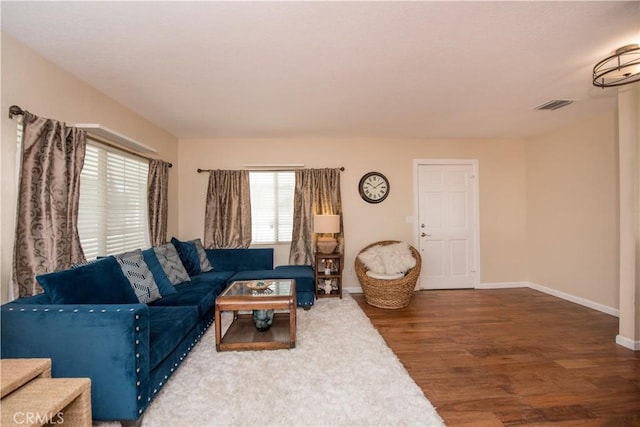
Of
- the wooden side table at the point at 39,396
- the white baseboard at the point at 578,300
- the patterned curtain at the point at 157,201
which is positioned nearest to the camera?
the wooden side table at the point at 39,396

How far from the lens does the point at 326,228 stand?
3.98 meters

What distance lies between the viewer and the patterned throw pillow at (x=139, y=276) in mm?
2475

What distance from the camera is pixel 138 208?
3428mm

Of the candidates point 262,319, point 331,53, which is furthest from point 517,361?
point 331,53

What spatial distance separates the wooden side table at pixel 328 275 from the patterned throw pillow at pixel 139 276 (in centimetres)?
209

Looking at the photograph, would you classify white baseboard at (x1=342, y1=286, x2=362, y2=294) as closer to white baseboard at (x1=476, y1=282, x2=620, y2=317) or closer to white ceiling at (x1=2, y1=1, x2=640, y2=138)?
white baseboard at (x1=476, y1=282, x2=620, y2=317)

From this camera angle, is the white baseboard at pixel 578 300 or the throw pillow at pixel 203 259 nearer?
the white baseboard at pixel 578 300

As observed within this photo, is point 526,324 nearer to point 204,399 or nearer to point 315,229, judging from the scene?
point 315,229

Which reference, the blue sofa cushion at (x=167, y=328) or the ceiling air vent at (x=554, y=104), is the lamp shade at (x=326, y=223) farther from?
the ceiling air vent at (x=554, y=104)

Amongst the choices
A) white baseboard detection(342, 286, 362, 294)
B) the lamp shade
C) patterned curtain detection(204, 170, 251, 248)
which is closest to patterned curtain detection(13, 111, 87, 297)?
patterned curtain detection(204, 170, 251, 248)

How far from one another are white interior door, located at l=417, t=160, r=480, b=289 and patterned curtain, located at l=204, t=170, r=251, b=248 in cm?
286

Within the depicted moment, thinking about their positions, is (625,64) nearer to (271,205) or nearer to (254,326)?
(254,326)

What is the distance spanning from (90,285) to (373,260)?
3.17m

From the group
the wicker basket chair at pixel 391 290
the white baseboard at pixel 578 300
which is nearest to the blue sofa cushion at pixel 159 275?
the wicker basket chair at pixel 391 290
